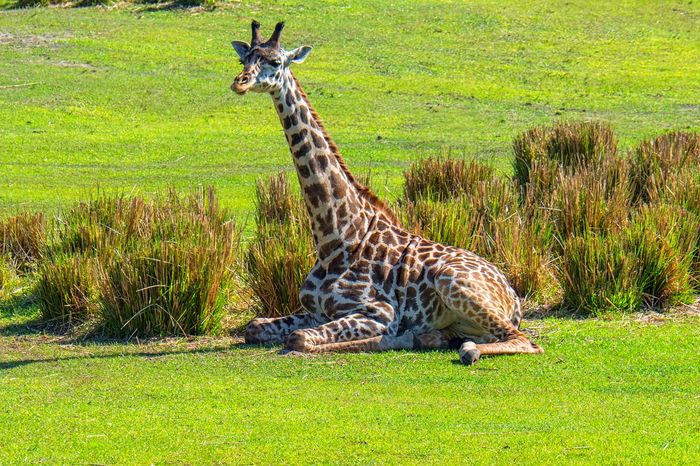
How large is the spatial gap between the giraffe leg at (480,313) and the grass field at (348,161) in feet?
1.10

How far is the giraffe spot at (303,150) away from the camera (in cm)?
1194

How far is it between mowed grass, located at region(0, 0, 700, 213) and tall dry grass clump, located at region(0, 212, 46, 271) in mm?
4576

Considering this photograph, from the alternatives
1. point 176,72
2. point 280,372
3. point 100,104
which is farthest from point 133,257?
point 176,72

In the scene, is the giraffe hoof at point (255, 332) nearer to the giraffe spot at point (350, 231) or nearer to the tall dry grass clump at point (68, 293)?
the giraffe spot at point (350, 231)

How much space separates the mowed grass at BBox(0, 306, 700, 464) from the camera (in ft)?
27.0

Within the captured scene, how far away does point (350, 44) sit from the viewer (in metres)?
35.8

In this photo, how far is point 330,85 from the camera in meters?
31.5

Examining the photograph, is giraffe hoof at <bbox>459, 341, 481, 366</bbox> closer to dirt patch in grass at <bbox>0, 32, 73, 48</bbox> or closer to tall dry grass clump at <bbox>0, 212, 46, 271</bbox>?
tall dry grass clump at <bbox>0, 212, 46, 271</bbox>

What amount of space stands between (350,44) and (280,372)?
25805mm

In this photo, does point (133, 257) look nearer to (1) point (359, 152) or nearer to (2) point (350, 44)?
(1) point (359, 152)

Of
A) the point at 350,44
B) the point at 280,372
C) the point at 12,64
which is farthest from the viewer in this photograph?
the point at 350,44

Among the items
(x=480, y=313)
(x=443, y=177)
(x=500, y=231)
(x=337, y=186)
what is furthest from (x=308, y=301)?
(x=443, y=177)

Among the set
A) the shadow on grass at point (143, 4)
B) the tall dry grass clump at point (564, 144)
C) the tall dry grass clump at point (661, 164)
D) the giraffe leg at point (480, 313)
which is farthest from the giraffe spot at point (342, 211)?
the shadow on grass at point (143, 4)

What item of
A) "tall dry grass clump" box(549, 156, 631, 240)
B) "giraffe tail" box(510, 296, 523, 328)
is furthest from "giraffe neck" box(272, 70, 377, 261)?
"tall dry grass clump" box(549, 156, 631, 240)
